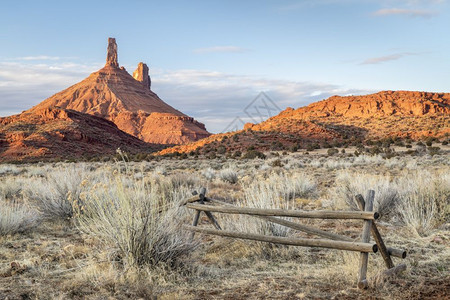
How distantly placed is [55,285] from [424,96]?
8505 cm

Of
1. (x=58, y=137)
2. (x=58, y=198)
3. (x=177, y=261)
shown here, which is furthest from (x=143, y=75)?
(x=177, y=261)

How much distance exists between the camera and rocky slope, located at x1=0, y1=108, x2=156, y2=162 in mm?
57031

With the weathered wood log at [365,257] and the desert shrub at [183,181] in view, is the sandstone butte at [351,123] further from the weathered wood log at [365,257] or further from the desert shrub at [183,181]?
the weathered wood log at [365,257]

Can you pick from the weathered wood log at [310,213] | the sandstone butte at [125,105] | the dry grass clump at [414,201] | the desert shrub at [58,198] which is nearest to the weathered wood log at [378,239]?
the weathered wood log at [310,213]

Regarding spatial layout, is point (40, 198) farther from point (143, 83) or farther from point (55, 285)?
point (143, 83)

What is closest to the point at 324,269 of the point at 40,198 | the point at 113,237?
the point at 113,237

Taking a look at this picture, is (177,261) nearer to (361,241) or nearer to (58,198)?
(361,241)

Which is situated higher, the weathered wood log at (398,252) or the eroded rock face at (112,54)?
the eroded rock face at (112,54)

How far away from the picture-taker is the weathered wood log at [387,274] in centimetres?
480

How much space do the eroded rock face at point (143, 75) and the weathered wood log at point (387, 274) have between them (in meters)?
156

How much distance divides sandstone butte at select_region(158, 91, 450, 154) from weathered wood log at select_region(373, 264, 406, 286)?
40.6 metres

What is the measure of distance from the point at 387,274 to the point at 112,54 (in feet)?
488

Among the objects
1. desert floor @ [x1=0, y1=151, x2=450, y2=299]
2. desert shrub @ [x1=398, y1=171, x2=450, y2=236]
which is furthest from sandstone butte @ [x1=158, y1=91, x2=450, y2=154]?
desert floor @ [x1=0, y1=151, x2=450, y2=299]

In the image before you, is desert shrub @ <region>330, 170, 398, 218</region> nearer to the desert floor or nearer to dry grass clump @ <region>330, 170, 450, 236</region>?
dry grass clump @ <region>330, 170, 450, 236</region>
